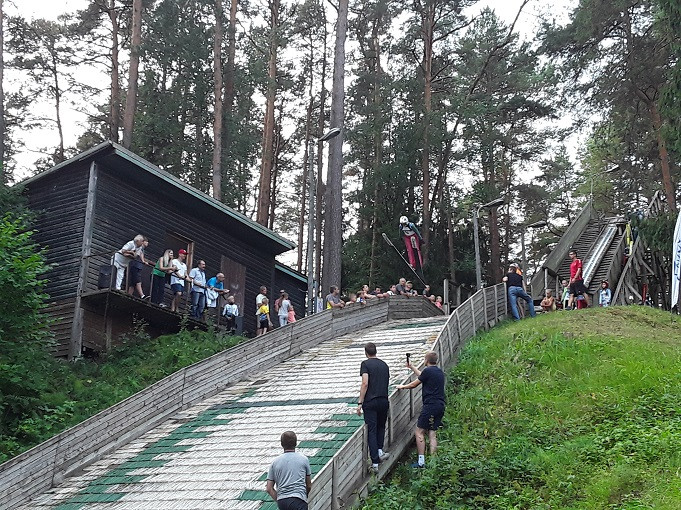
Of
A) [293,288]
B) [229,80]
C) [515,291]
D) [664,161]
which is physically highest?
[229,80]

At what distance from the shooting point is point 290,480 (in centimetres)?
810

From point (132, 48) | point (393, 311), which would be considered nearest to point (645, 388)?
point (393, 311)

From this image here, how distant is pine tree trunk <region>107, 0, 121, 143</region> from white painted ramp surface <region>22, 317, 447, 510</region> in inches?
739

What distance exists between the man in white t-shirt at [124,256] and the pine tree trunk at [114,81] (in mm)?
13234

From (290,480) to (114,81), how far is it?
28831 mm

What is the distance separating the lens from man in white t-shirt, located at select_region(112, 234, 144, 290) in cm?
1875

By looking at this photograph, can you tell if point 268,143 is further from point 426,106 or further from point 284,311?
point 284,311

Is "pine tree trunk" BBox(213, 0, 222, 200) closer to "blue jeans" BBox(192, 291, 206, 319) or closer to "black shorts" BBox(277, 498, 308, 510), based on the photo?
"blue jeans" BBox(192, 291, 206, 319)

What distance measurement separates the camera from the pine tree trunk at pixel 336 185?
26.6m

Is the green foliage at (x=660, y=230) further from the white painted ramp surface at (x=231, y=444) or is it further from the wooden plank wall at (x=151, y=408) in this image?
the white painted ramp surface at (x=231, y=444)

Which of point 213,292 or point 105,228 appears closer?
point 105,228

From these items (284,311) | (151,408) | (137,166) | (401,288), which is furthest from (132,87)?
(151,408)

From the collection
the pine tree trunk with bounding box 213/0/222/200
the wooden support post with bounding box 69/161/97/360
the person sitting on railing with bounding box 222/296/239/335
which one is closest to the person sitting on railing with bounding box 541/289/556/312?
the person sitting on railing with bounding box 222/296/239/335

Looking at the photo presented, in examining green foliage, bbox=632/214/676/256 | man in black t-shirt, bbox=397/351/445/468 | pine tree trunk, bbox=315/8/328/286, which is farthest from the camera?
pine tree trunk, bbox=315/8/328/286
